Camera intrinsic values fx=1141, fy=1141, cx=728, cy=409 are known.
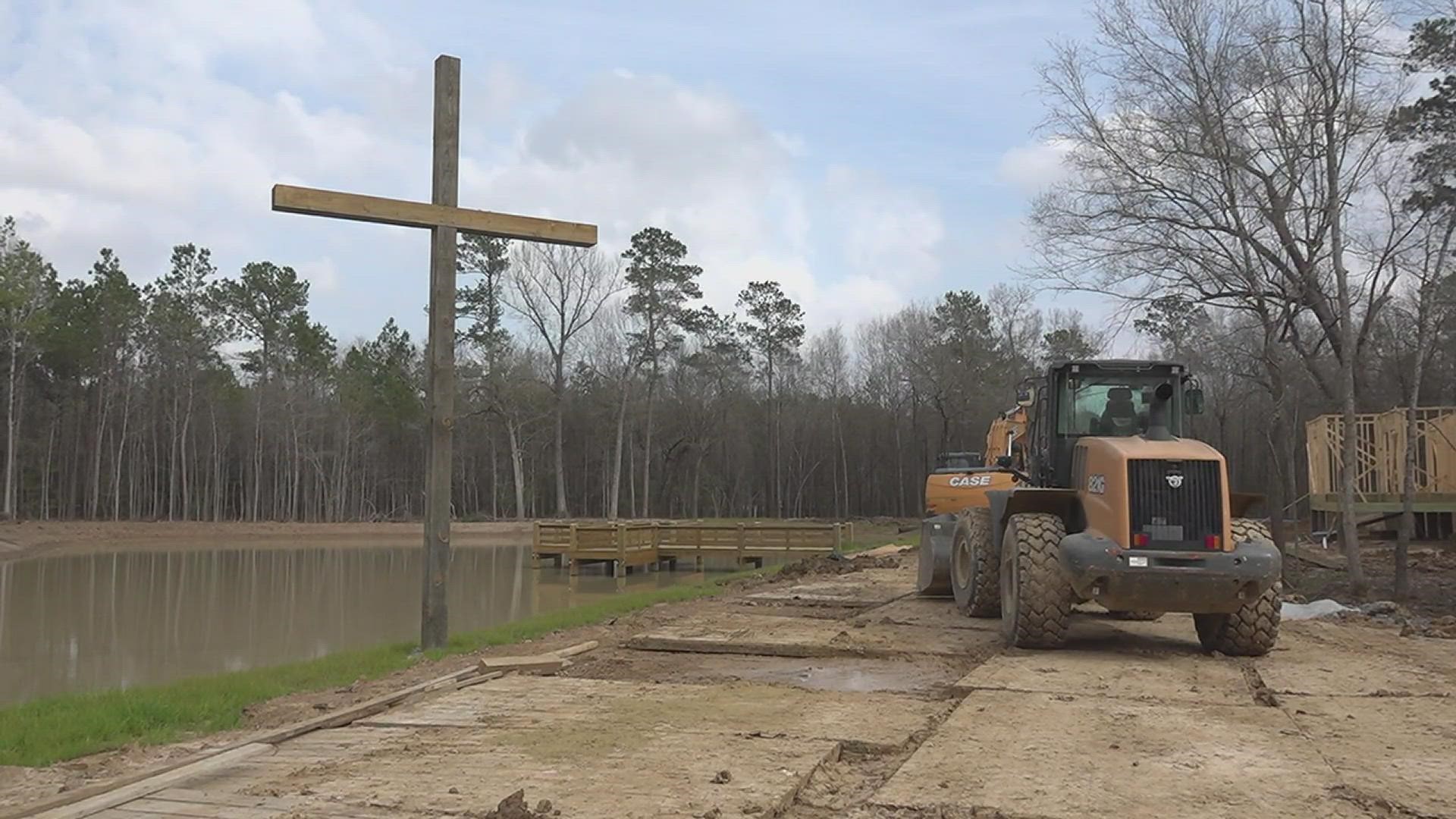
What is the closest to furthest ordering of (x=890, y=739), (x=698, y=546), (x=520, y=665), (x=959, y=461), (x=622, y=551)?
(x=890, y=739)
(x=520, y=665)
(x=959, y=461)
(x=622, y=551)
(x=698, y=546)

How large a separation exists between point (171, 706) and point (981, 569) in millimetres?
7583

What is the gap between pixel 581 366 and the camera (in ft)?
193

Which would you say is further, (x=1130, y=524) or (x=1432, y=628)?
(x=1432, y=628)

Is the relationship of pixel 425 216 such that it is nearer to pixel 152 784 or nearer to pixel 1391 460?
pixel 152 784

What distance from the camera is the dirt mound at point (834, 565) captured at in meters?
22.0

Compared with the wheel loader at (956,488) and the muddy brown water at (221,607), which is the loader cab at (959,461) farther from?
the muddy brown water at (221,607)

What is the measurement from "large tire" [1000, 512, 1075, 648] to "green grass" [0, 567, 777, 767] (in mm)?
5376

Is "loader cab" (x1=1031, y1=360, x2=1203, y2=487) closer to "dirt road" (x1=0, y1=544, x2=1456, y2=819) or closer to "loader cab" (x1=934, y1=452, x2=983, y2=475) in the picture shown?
"dirt road" (x1=0, y1=544, x2=1456, y2=819)

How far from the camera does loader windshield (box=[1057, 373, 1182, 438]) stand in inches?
434

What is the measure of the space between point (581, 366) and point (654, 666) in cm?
5028

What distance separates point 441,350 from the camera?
35.9 ft

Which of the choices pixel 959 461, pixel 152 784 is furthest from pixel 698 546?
pixel 152 784

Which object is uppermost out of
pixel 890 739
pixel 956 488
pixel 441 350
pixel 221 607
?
pixel 441 350

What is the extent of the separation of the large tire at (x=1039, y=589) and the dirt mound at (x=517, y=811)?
5.88m
